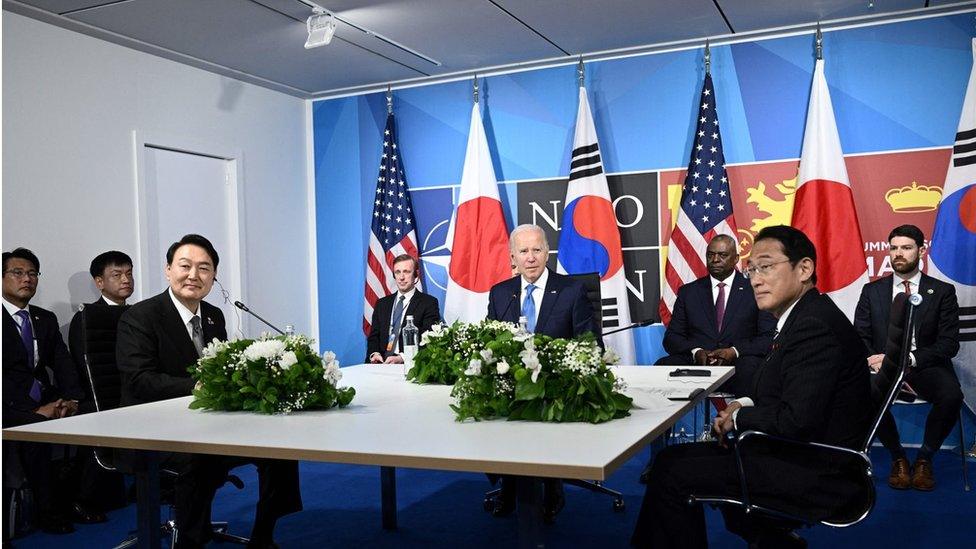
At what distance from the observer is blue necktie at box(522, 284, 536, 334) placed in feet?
15.8

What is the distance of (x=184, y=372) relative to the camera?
3.74 m

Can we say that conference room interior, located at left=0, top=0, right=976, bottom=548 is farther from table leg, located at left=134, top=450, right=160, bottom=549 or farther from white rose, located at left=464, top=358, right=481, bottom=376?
white rose, located at left=464, top=358, right=481, bottom=376

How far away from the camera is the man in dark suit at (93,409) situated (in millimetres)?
4613

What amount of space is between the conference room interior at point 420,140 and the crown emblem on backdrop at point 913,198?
1cm

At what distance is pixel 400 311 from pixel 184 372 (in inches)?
90.6

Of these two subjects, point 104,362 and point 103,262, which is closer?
point 104,362

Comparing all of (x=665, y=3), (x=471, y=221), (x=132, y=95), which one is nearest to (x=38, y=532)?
(x=132, y=95)

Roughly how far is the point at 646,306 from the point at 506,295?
2.10 metres

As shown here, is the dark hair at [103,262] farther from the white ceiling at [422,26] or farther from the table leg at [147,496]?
the table leg at [147,496]

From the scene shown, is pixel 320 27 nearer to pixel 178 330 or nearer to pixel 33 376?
pixel 178 330

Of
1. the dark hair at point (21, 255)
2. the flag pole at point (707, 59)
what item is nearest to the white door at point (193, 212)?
the dark hair at point (21, 255)

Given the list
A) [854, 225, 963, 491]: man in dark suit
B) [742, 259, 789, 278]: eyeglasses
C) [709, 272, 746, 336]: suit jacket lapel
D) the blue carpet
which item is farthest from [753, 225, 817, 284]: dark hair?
[709, 272, 746, 336]: suit jacket lapel

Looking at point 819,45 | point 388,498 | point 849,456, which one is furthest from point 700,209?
point 849,456

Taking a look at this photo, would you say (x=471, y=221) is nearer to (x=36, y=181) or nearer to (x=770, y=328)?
(x=770, y=328)
